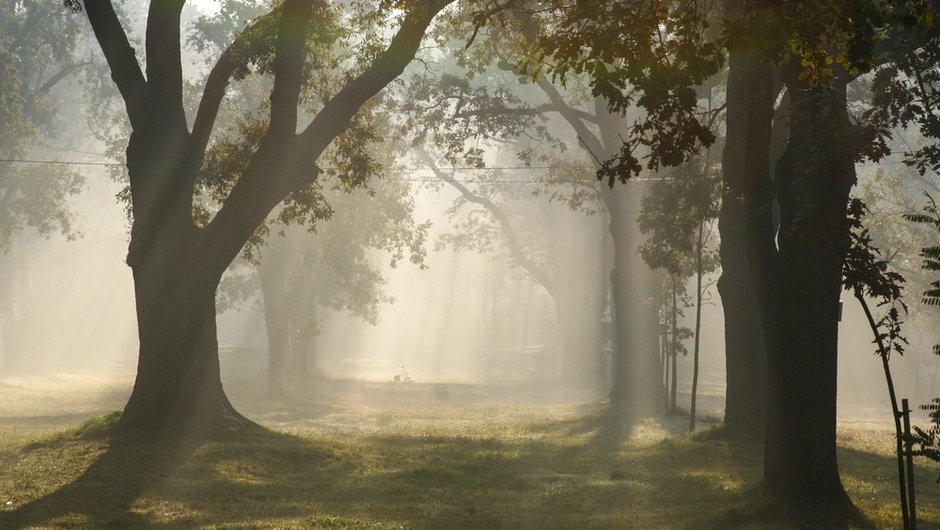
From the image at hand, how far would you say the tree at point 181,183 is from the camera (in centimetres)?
1783

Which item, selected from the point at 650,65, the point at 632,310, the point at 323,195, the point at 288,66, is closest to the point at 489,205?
the point at 632,310

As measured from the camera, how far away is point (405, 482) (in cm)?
1584

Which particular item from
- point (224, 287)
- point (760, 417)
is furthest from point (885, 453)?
point (224, 287)

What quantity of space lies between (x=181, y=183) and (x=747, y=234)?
981 centimetres

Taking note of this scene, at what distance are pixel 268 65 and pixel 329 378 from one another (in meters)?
34.7


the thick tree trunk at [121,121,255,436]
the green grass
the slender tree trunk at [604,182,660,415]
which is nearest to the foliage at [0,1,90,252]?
the slender tree trunk at [604,182,660,415]

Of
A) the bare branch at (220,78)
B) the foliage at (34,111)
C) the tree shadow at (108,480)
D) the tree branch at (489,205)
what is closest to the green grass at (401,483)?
the tree shadow at (108,480)

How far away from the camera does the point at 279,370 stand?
144 feet

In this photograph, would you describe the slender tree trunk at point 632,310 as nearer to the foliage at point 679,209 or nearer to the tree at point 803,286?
the foliage at point 679,209

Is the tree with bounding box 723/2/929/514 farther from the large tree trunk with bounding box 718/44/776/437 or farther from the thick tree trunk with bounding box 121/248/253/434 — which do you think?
the thick tree trunk with bounding box 121/248/253/434

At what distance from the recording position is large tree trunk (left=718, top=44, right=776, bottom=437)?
471 inches

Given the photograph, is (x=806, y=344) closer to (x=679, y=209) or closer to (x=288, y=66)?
(x=288, y=66)

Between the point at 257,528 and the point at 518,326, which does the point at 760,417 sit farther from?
the point at 518,326

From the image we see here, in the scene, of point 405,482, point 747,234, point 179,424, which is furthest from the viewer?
point 179,424
